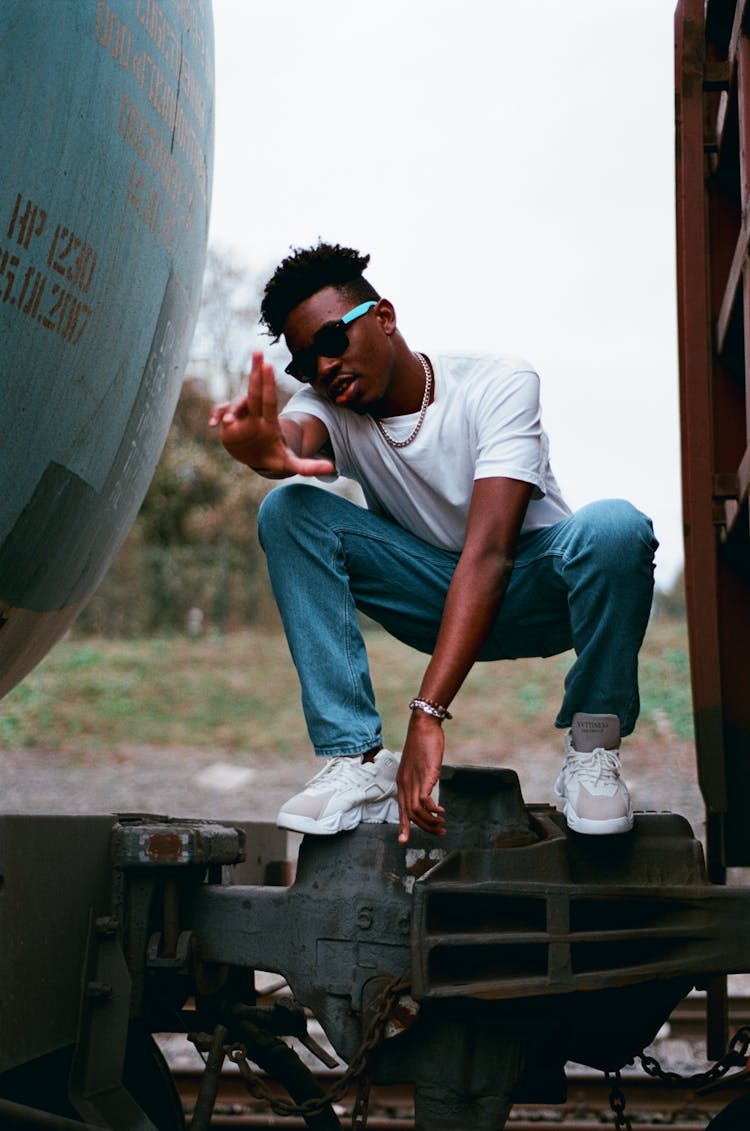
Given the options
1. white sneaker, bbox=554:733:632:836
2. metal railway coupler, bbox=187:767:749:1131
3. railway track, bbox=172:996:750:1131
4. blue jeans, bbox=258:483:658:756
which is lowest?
railway track, bbox=172:996:750:1131

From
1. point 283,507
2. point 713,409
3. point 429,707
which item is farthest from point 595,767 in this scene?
point 713,409

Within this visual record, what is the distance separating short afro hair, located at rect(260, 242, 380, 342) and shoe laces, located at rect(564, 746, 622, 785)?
104 centimetres

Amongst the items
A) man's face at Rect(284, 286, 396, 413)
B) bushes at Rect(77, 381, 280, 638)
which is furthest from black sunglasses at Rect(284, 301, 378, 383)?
bushes at Rect(77, 381, 280, 638)

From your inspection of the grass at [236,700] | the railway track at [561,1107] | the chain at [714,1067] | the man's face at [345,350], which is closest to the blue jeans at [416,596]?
the man's face at [345,350]

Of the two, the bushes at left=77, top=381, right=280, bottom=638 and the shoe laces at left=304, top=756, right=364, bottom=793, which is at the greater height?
the bushes at left=77, top=381, right=280, bottom=638

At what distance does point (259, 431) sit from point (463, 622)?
1.77ft

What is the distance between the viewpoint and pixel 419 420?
106 inches

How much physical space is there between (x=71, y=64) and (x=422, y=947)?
1.56 metres

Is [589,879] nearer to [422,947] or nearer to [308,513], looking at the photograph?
[422,947]

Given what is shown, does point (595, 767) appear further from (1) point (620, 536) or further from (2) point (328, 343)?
(2) point (328, 343)

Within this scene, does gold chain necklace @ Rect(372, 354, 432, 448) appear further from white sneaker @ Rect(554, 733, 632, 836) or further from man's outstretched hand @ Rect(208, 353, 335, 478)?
white sneaker @ Rect(554, 733, 632, 836)

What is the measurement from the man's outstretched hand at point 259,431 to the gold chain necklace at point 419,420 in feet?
1.25

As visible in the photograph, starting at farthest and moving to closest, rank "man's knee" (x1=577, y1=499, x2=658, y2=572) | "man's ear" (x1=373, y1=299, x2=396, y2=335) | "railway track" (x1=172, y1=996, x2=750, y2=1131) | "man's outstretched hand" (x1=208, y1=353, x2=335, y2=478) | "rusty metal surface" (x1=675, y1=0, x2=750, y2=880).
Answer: "railway track" (x1=172, y1=996, x2=750, y2=1131), "rusty metal surface" (x1=675, y1=0, x2=750, y2=880), "man's ear" (x1=373, y1=299, x2=396, y2=335), "man's knee" (x1=577, y1=499, x2=658, y2=572), "man's outstretched hand" (x1=208, y1=353, x2=335, y2=478)

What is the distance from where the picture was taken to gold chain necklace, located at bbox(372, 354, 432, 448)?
8.84 feet
